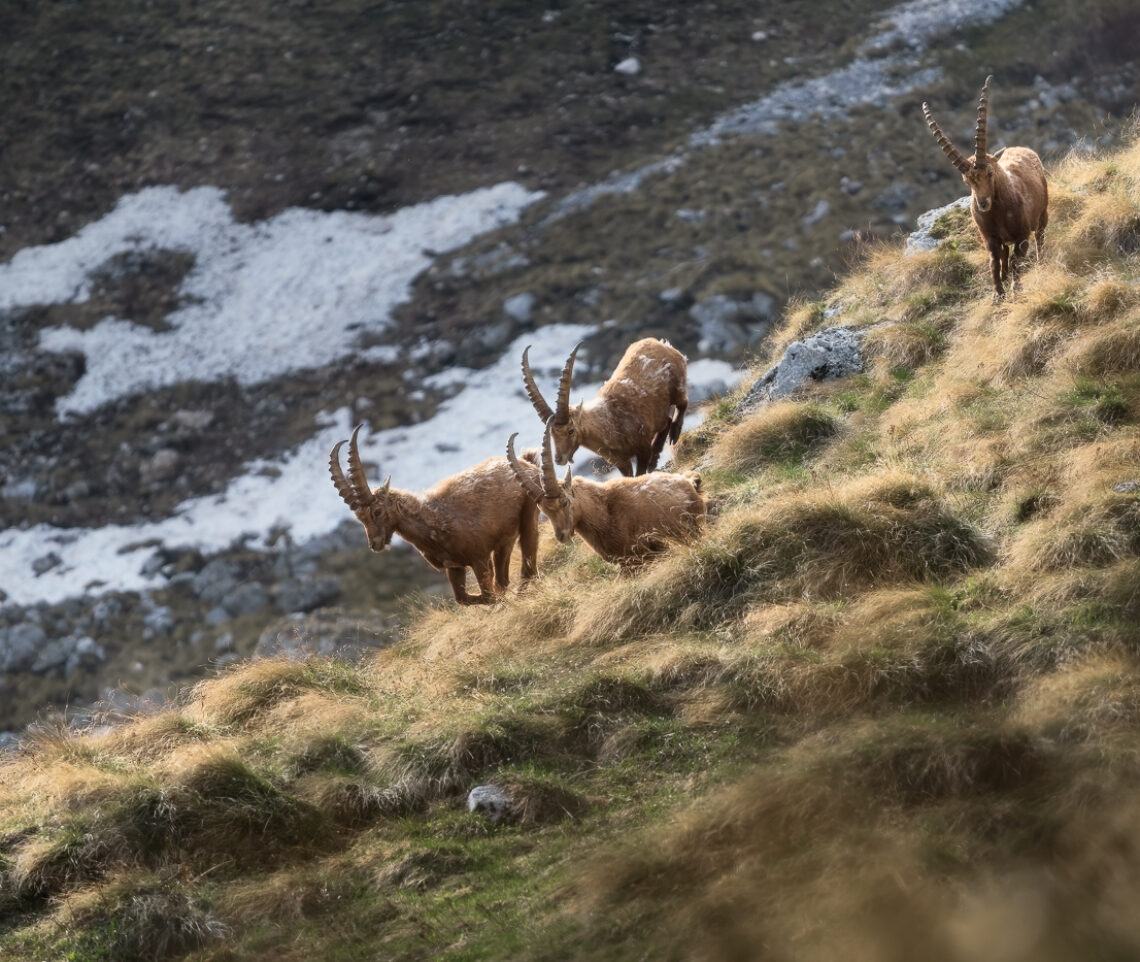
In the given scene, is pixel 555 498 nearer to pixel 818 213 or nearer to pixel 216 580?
pixel 216 580

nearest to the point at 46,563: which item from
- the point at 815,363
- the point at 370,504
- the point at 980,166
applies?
the point at 370,504

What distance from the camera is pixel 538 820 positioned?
24.7 ft

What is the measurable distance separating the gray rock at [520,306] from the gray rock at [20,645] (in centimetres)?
1091

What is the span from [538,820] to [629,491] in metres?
4.44

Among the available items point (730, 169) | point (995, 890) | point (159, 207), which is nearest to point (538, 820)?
point (995, 890)

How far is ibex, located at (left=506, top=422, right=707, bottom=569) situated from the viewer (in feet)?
36.3

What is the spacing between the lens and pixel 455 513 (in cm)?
1188

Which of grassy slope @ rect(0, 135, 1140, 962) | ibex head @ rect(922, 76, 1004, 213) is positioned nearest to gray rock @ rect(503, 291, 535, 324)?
ibex head @ rect(922, 76, 1004, 213)

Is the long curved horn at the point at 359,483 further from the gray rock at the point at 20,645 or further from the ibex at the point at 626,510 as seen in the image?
the gray rock at the point at 20,645

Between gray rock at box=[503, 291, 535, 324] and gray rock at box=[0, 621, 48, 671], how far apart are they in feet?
35.8

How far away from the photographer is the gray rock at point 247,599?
824 inches

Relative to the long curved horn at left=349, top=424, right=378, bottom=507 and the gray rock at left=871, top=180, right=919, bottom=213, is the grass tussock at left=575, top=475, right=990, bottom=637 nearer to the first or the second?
the long curved horn at left=349, top=424, right=378, bottom=507

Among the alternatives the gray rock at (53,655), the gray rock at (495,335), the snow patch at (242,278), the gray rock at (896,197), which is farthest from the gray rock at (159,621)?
the gray rock at (896,197)

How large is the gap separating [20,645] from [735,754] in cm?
1645
